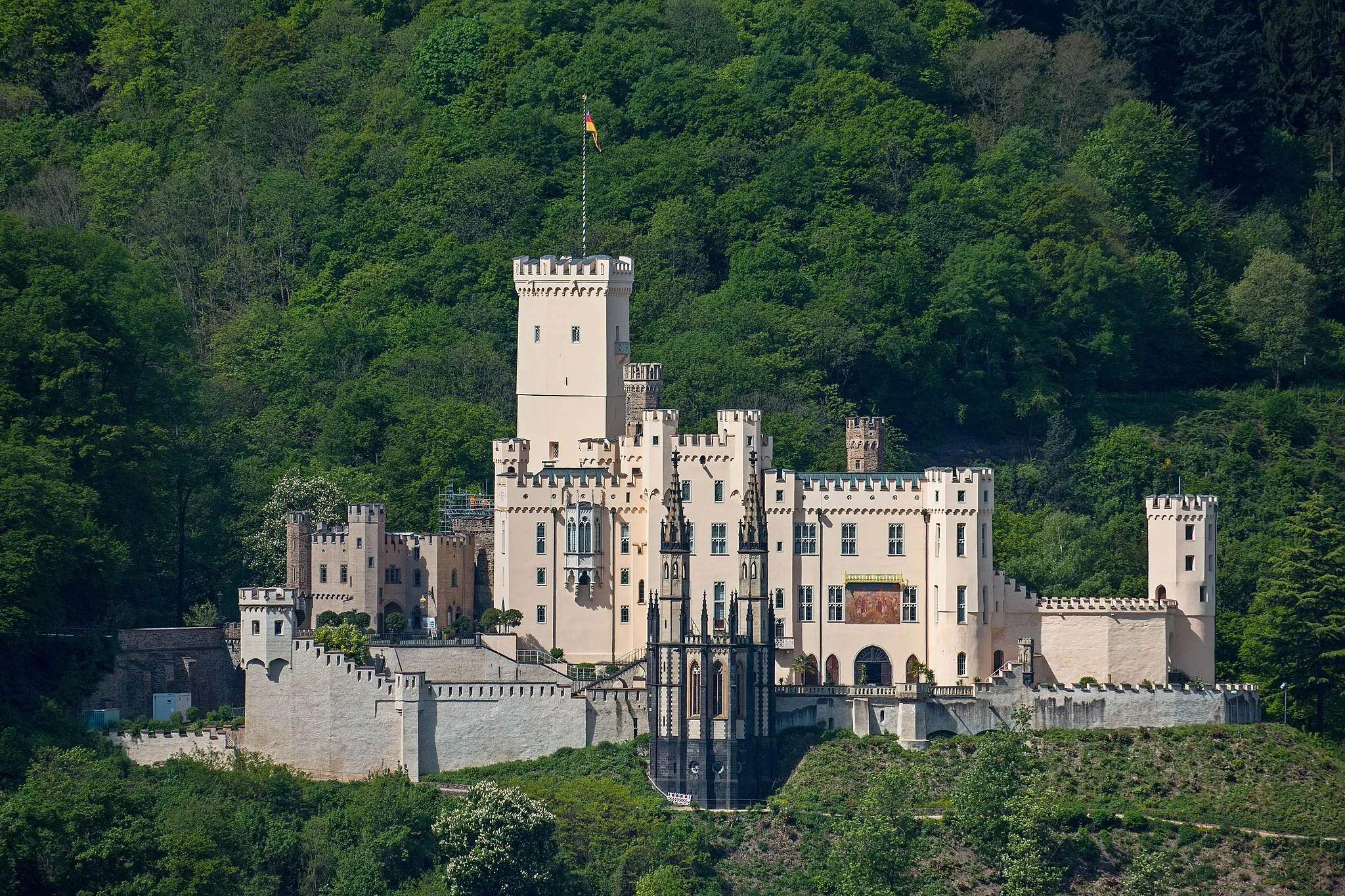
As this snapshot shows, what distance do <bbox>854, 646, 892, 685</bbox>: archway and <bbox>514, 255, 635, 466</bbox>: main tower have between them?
12.4 m

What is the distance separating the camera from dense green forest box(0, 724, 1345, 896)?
9288 centimetres

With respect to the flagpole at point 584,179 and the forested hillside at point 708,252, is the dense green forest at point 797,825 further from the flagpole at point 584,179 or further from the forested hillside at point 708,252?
the flagpole at point 584,179

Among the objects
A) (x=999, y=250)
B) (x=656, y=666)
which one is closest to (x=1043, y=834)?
(x=656, y=666)

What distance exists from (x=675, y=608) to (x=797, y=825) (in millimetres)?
7615

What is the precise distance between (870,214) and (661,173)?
9405 mm

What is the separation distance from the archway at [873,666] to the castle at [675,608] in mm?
67

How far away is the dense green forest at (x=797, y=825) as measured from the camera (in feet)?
305

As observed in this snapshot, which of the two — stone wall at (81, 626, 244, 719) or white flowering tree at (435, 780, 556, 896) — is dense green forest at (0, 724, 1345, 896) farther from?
stone wall at (81, 626, 244, 719)

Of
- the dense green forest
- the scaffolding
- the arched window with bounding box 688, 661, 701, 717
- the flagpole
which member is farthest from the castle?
the flagpole

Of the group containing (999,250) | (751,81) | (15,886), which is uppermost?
(751,81)

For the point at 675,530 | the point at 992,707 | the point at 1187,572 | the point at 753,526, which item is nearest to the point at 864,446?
the point at 753,526

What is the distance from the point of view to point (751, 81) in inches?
5719

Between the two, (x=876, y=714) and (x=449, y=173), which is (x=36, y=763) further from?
(x=449, y=173)

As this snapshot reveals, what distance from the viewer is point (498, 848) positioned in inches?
3637
